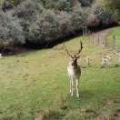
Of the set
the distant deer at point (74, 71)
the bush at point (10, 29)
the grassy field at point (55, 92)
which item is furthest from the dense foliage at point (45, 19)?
the distant deer at point (74, 71)

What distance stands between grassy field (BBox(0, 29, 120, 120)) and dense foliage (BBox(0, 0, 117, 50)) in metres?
10.3

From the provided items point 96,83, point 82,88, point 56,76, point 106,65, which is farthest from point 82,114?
point 106,65

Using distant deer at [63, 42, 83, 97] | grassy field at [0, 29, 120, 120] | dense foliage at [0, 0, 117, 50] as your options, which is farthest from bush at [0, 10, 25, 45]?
distant deer at [63, 42, 83, 97]

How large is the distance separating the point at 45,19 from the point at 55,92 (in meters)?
26.8

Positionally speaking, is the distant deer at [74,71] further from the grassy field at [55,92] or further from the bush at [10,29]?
the bush at [10,29]

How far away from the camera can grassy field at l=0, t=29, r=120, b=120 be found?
15484 mm

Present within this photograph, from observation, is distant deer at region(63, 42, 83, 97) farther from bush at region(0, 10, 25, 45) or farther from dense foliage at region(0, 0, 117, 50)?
bush at region(0, 10, 25, 45)

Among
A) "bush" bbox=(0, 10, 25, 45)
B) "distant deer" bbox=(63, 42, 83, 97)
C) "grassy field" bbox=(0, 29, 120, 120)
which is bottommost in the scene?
"grassy field" bbox=(0, 29, 120, 120)

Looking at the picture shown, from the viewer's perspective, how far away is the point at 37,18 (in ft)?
148

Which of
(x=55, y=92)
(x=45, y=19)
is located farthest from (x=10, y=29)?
(x=55, y=92)

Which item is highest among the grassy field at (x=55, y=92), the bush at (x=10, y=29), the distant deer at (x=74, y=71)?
the bush at (x=10, y=29)

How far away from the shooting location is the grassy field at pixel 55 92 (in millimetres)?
15484

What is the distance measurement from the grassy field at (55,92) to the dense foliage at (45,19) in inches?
407

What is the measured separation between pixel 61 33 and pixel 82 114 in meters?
33.1
